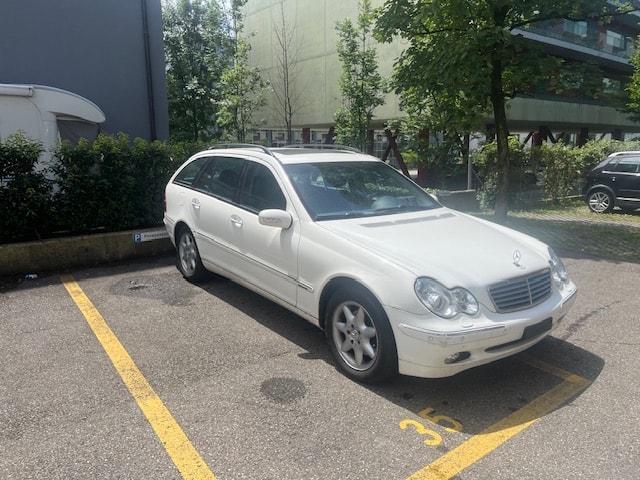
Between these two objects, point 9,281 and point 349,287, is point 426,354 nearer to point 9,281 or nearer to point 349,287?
point 349,287

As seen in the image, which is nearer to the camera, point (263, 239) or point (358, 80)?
point (263, 239)

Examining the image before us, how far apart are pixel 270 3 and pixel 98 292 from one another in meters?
20.0

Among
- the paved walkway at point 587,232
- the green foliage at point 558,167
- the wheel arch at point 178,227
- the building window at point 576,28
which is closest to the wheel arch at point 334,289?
the wheel arch at point 178,227

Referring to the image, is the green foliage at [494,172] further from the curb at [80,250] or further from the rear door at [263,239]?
the rear door at [263,239]

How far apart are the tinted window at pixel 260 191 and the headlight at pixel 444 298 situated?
61.4 inches

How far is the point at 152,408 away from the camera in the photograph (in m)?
3.17

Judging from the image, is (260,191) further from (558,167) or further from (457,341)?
(558,167)

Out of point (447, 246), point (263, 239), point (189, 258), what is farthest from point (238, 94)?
point (447, 246)

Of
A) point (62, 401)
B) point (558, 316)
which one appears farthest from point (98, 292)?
point (558, 316)

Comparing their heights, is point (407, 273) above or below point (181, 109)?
below

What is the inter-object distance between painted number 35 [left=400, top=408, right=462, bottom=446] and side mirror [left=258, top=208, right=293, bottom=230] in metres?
1.76

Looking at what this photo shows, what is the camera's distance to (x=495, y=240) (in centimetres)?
383

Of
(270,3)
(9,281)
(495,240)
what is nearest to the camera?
(495,240)

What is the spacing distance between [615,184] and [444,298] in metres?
11.4
